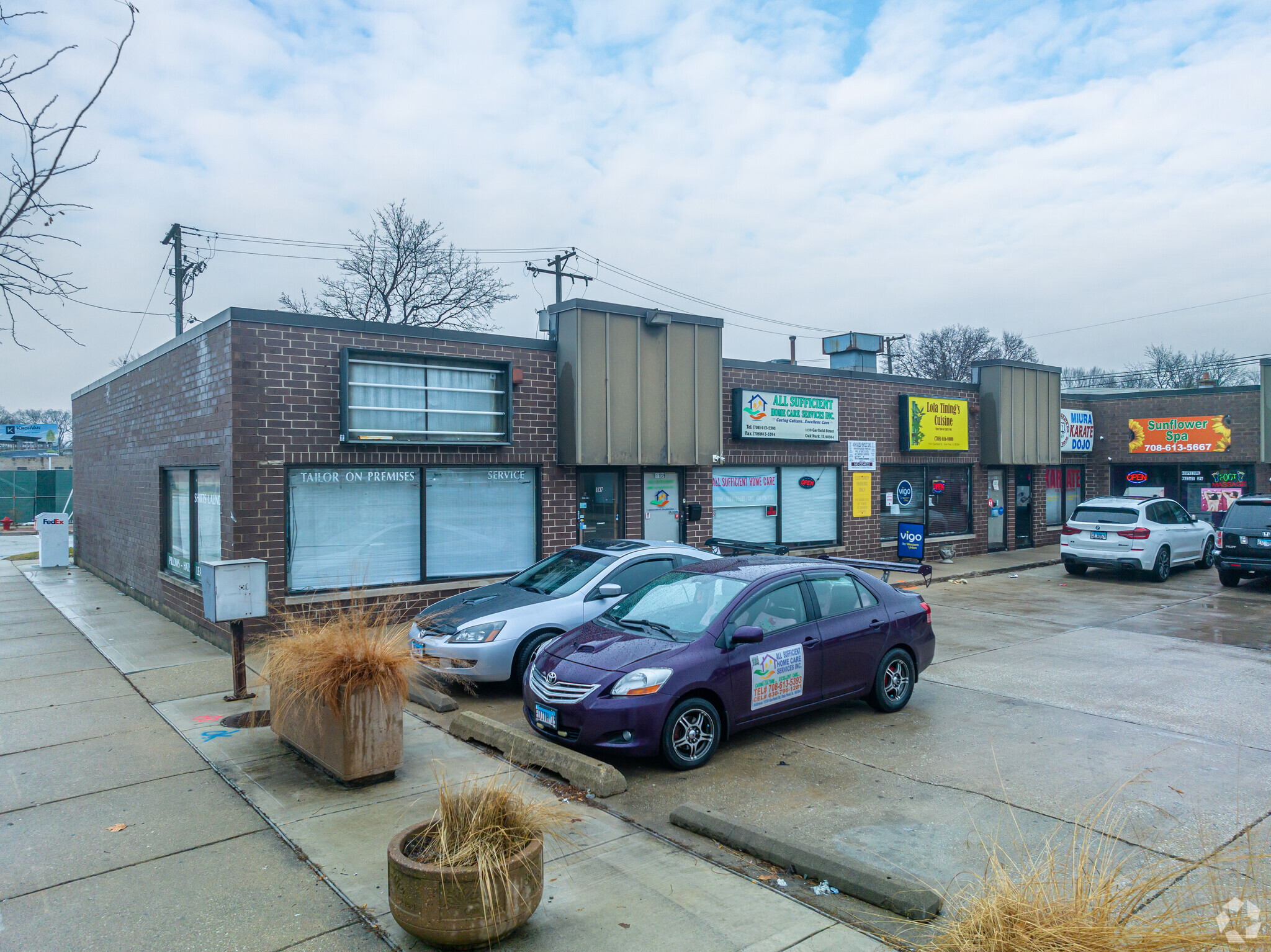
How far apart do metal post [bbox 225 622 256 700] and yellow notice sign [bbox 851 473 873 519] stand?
13.0 m

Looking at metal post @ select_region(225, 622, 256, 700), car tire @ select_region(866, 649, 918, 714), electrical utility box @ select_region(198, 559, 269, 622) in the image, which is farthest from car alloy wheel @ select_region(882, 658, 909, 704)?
metal post @ select_region(225, 622, 256, 700)

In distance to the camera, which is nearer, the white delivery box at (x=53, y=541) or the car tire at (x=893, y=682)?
the car tire at (x=893, y=682)

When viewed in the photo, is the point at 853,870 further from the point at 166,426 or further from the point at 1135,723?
the point at 166,426

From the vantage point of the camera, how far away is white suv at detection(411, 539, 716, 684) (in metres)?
8.36

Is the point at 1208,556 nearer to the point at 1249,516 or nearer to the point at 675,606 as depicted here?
the point at 1249,516

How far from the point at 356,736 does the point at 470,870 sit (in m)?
2.45

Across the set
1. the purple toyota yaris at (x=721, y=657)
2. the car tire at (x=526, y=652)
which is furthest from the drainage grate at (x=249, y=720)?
the purple toyota yaris at (x=721, y=657)

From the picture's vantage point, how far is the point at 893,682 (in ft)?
26.1

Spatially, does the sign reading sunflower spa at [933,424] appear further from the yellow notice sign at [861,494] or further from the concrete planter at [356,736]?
the concrete planter at [356,736]

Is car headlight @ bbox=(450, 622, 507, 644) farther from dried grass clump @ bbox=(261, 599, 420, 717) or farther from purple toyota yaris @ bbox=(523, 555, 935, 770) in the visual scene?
dried grass clump @ bbox=(261, 599, 420, 717)

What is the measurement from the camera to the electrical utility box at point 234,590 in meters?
7.61

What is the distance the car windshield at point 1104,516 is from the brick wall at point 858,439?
293 centimetres

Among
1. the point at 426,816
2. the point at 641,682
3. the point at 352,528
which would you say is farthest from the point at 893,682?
the point at 352,528

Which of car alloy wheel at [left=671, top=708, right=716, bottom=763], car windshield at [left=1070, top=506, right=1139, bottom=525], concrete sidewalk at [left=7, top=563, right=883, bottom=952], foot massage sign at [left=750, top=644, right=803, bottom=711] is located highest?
car windshield at [left=1070, top=506, right=1139, bottom=525]
